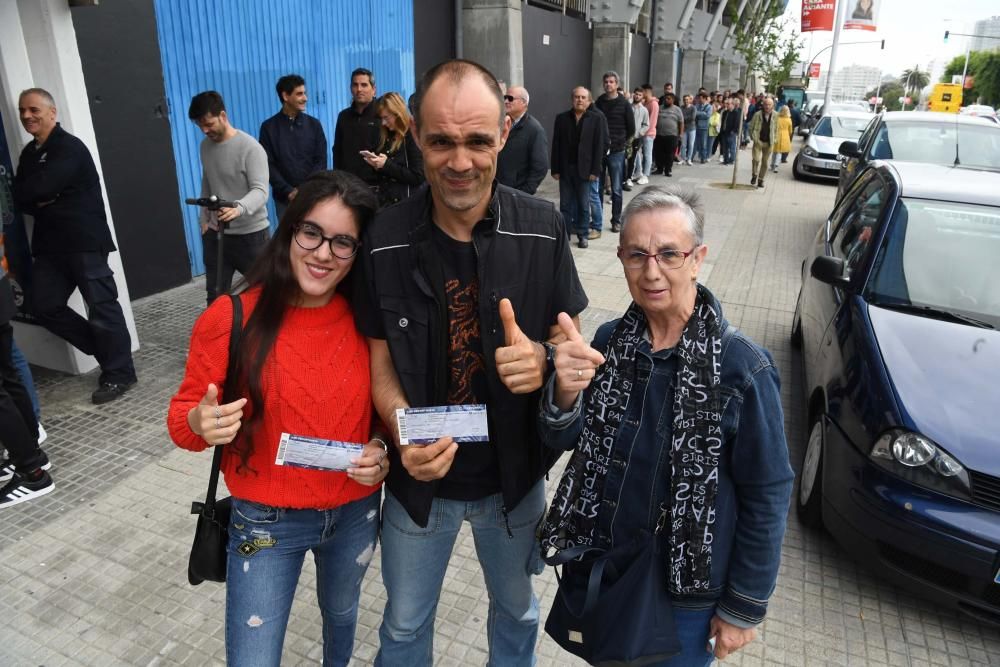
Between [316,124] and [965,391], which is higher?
[316,124]

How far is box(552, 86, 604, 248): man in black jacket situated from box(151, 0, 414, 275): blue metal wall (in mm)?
2862

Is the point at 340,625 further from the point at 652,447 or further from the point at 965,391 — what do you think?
the point at 965,391

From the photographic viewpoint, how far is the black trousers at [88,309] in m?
4.52

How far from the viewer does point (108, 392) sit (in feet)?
15.5

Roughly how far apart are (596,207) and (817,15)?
83.4ft

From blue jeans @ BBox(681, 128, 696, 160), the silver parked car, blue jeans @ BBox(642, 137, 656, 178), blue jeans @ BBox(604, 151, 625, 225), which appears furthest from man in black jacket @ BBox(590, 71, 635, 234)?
blue jeans @ BBox(681, 128, 696, 160)

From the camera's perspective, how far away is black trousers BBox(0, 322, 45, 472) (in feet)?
11.7

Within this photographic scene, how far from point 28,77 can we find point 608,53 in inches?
620

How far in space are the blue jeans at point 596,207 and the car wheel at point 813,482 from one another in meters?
6.10

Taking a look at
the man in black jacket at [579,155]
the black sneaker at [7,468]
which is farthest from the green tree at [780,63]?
the black sneaker at [7,468]

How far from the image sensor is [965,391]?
2980mm

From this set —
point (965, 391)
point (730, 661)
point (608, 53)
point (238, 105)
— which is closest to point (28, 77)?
point (238, 105)

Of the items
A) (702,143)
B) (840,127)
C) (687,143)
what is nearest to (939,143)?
(840,127)

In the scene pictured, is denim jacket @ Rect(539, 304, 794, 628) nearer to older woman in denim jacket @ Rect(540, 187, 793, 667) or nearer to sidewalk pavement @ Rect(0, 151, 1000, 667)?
older woman in denim jacket @ Rect(540, 187, 793, 667)
